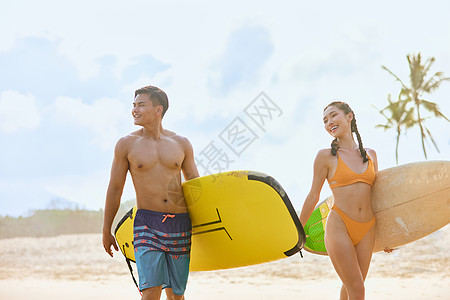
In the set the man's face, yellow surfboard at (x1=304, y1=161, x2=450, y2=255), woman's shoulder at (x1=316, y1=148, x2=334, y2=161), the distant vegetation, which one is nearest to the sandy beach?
the distant vegetation

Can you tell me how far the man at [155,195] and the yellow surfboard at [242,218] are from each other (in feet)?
0.54

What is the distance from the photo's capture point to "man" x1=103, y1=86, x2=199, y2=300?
2811mm

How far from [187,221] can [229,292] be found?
19.7ft

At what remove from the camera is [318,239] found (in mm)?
3770

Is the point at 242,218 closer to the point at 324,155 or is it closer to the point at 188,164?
the point at 188,164

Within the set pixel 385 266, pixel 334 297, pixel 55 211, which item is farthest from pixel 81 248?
pixel 334 297

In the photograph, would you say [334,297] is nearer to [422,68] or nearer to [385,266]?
[385,266]

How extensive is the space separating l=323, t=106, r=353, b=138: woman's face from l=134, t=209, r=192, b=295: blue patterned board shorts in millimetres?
1221

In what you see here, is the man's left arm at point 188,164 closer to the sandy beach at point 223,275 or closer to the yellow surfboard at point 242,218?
the yellow surfboard at point 242,218

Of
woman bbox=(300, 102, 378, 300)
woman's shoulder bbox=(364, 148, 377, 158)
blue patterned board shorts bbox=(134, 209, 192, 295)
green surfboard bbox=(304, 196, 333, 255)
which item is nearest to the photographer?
blue patterned board shorts bbox=(134, 209, 192, 295)

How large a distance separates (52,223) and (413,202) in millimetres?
20271

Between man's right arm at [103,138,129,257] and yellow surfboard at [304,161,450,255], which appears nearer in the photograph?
man's right arm at [103,138,129,257]

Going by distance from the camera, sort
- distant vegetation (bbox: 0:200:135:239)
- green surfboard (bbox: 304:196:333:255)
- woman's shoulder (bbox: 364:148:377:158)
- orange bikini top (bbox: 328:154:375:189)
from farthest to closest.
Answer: distant vegetation (bbox: 0:200:135:239) → green surfboard (bbox: 304:196:333:255) → woman's shoulder (bbox: 364:148:377:158) → orange bikini top (bbox: 328:154:375:189)

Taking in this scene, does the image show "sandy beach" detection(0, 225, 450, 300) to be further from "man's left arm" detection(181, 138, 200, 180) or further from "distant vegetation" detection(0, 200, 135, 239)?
"man's left arm" detection(181, 138, 200, 180)
